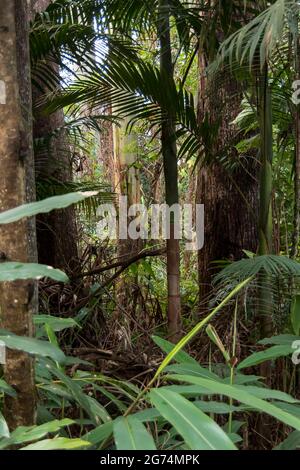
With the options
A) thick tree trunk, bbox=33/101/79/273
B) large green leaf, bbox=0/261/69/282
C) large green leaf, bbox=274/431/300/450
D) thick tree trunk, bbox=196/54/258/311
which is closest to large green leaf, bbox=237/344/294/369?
large green leaf, bbox=274/431/300/450

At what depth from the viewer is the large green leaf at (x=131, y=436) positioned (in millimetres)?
788

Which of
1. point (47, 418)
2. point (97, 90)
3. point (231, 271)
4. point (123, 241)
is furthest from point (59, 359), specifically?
point (123, 241)

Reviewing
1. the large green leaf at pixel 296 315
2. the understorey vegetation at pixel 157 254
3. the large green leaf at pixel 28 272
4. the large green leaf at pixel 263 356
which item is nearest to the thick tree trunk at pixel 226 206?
the understorey vegetation at pixel 157 254

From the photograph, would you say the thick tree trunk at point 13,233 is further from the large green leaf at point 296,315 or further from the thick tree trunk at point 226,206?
the thick tree trunk at point 226,206

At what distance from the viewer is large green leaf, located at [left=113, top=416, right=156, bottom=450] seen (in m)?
0.79

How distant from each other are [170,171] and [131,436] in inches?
75.2

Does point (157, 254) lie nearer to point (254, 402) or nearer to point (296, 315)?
point (296, 315)

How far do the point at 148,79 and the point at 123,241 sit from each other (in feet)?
6.60

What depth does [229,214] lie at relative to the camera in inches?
135

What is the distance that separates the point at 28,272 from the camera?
79 centimetres

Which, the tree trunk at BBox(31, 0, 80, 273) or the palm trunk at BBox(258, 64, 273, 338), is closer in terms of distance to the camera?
the palm trunk at BBox(258, 64, 273, 338)

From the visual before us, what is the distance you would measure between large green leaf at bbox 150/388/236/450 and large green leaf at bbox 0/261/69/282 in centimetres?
25

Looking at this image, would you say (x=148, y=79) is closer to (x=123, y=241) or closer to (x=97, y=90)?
(x=97, y=90)

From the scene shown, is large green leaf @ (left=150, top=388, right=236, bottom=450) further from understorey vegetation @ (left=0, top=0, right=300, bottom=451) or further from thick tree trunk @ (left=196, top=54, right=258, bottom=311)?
thick tree trunk @ (left=196, top=54, right=258, bottom=311)
